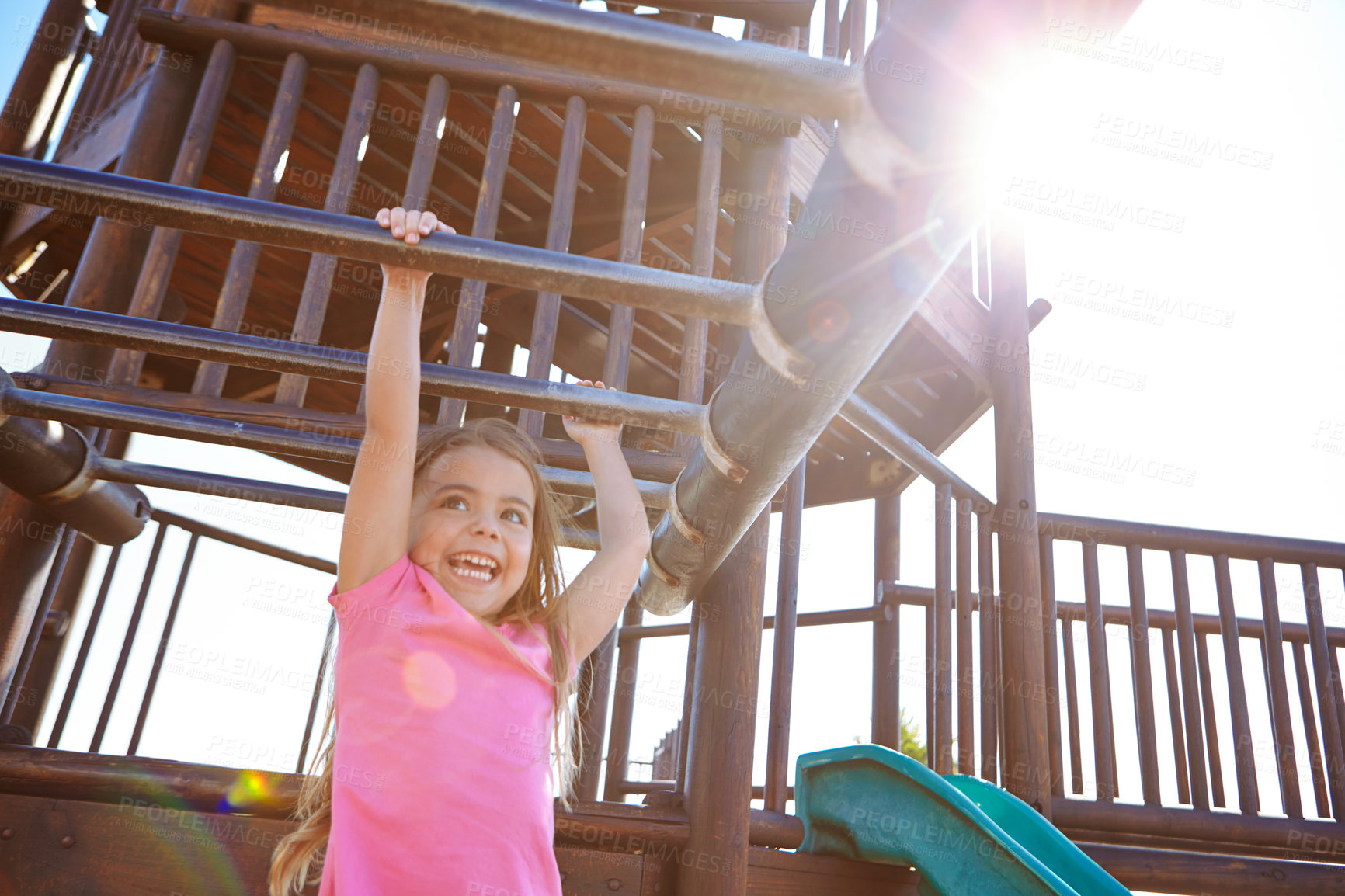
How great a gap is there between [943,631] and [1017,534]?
0.57 m

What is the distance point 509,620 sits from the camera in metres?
1.67

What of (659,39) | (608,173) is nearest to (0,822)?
(659,39)

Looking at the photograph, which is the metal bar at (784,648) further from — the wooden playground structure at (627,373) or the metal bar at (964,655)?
the metal bar at (964,655)

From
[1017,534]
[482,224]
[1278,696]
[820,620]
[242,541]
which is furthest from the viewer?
[820,620]

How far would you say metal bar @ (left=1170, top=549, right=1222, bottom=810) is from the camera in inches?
125

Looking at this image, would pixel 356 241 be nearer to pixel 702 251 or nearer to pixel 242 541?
pixel 702 251

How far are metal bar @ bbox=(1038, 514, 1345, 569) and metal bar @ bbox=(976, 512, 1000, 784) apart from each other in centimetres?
30

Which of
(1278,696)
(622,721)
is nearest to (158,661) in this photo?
(622,721)

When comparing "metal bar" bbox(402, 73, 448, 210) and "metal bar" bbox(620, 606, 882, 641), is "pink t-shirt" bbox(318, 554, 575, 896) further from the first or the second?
"metal bar" bbox(620, 606, 882, 641)

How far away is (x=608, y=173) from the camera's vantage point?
441 cm

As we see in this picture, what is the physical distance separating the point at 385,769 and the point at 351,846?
0.37ft

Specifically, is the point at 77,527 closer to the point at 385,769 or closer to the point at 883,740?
the point at 385,769

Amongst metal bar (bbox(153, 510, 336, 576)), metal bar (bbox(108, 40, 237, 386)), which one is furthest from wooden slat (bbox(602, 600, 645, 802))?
metal bar (bbox(108, 40, 237, 386))

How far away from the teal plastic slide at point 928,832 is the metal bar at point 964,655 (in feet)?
2.01
